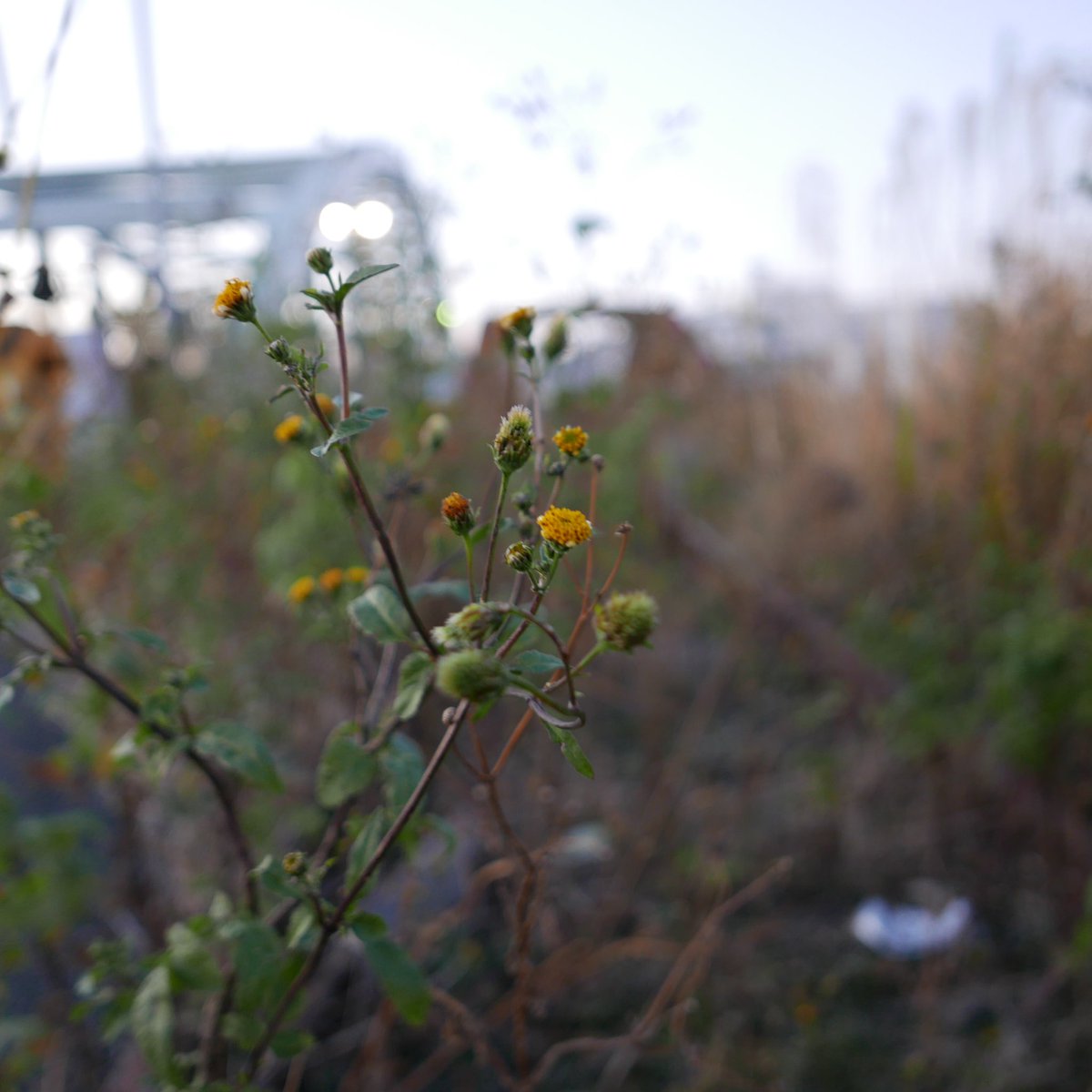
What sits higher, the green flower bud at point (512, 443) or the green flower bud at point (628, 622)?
the green flower bud at point (512, 443)

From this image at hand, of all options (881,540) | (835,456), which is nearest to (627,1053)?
(881,540)

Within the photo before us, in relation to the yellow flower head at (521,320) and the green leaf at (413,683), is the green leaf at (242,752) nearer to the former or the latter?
the green leaf at (413,683)

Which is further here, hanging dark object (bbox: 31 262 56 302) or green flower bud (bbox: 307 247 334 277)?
hanging dark object (bbox: 31 262 56 302)

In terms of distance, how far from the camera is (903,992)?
1.92 meters

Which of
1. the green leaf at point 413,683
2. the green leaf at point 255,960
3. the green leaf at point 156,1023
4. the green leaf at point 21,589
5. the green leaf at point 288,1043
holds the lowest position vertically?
the green leaf at point 288,1043

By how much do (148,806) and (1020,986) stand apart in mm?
2033

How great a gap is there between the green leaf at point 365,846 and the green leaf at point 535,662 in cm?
22

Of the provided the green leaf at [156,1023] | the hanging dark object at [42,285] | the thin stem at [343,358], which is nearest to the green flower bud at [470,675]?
the thin stem at [343,358]

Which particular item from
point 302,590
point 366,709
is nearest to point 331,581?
point 302,590

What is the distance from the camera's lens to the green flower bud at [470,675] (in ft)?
1.77

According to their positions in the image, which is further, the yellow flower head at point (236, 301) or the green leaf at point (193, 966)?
the green leaf at point (193, 966)

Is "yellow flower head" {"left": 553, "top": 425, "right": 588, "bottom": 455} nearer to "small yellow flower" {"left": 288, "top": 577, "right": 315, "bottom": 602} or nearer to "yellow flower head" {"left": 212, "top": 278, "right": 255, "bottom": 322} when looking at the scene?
"yellow flower head" {"left": 212, "top": 278, "right": 255, "bottom": 322}

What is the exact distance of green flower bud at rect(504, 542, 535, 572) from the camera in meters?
0.62

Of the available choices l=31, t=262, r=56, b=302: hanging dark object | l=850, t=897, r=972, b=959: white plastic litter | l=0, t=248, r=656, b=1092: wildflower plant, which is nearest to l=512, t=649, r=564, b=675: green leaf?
l=0, t=248, r=656, b=1092: wildflower plant
